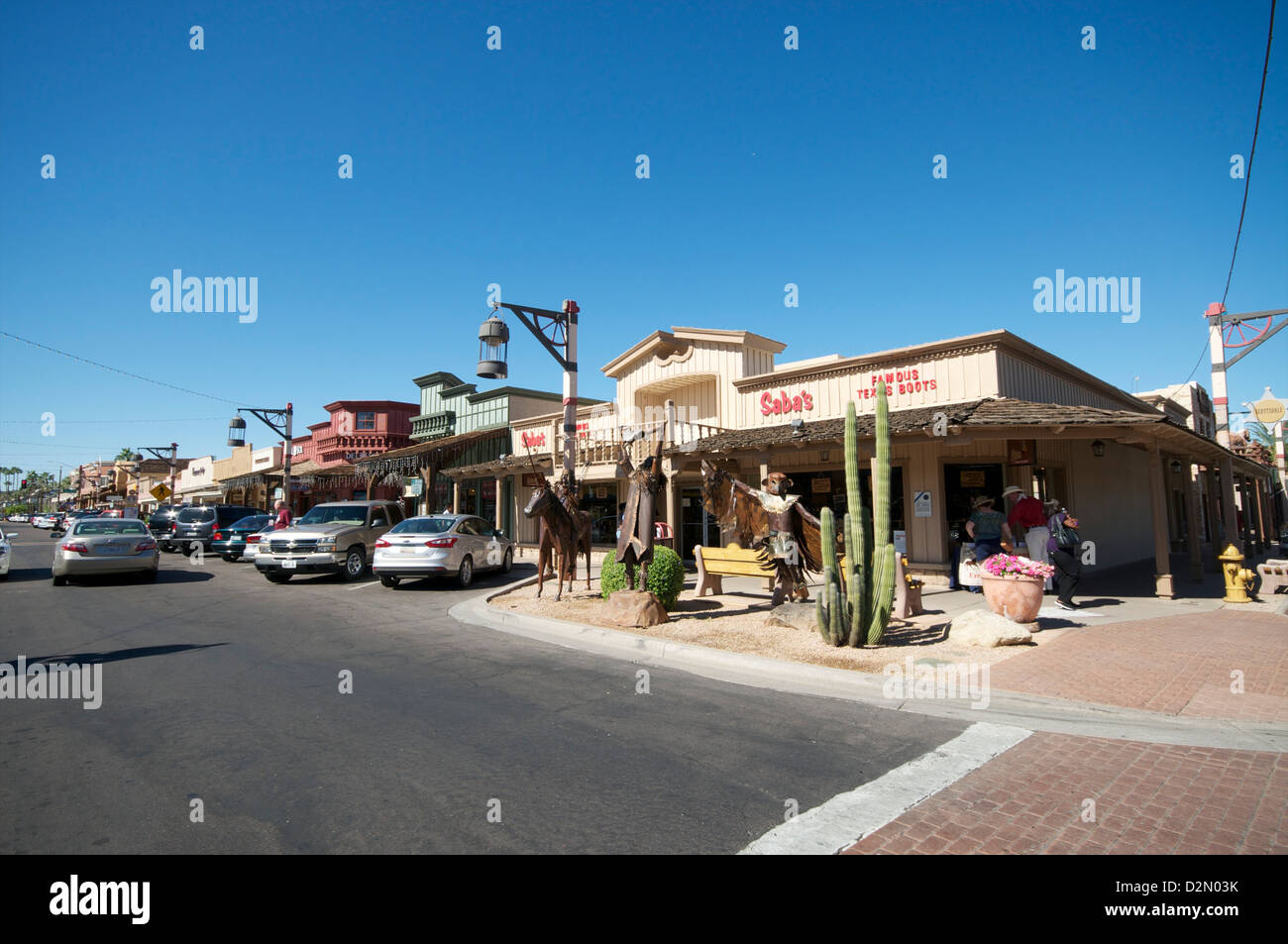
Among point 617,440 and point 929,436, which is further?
point 617,440

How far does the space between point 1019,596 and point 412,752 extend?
7405 mm

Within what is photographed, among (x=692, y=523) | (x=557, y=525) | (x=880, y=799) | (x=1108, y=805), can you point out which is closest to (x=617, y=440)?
(x=692, y=523)

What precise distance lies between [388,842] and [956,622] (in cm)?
700

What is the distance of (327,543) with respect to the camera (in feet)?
48.3

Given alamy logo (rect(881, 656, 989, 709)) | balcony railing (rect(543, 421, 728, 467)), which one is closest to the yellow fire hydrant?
alamy logo (rect(881, 656, 989, 709))

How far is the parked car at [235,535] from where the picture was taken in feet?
71.6

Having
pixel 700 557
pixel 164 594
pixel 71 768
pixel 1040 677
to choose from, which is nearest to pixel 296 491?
pixel 164 594

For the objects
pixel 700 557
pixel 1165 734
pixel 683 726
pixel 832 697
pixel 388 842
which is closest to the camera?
pixel 388 842

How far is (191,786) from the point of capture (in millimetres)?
3852

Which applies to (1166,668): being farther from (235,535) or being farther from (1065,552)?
(235,535)

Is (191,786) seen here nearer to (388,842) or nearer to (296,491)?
(388,842)

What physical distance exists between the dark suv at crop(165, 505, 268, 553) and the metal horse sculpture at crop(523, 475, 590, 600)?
18321mm
